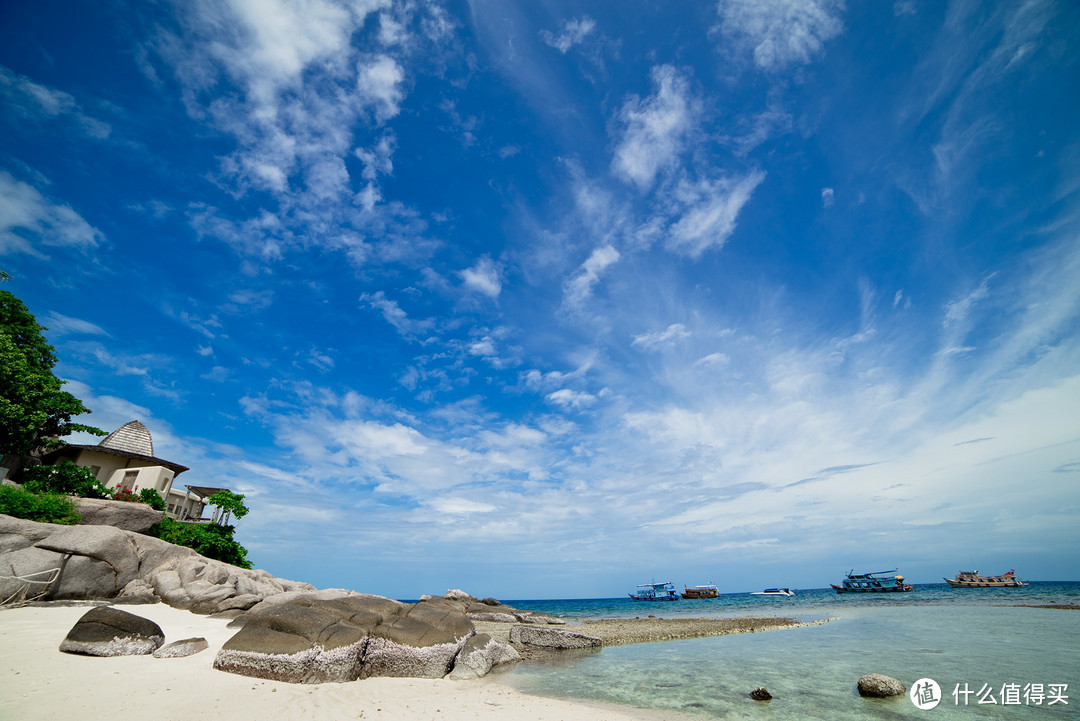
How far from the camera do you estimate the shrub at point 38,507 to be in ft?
70.1

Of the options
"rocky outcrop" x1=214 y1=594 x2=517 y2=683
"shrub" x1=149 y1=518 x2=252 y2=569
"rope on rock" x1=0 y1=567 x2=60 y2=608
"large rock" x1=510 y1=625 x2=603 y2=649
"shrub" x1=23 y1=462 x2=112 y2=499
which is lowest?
"large rock" x1=510 y1=625 x2=603 y2=649

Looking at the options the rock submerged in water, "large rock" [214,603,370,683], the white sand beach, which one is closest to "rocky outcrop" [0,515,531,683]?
"large rock" [214,603,370,683]

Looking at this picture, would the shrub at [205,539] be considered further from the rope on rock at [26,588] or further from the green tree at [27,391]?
the rope on rock at [26,588]

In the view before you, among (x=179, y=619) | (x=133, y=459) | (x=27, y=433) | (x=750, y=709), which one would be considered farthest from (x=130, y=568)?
(x=750, y=709)

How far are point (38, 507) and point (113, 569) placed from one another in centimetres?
662

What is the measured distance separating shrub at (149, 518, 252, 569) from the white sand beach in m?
18.7

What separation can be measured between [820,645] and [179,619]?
1152 inches

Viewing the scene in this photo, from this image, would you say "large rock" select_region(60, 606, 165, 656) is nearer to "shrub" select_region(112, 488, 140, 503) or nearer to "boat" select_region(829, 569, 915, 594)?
"shrub" select_region(112, 488, 140, 503)

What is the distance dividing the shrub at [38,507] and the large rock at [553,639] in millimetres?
23367

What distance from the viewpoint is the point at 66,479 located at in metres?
28.8

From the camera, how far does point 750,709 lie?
11859 millimetres

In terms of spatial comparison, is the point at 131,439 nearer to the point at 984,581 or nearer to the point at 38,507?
the point at 38,507

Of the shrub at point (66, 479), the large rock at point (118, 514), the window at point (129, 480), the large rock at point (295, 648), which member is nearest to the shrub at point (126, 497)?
the shrub at point (66, 479)

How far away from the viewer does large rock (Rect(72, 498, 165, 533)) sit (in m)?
25.4
